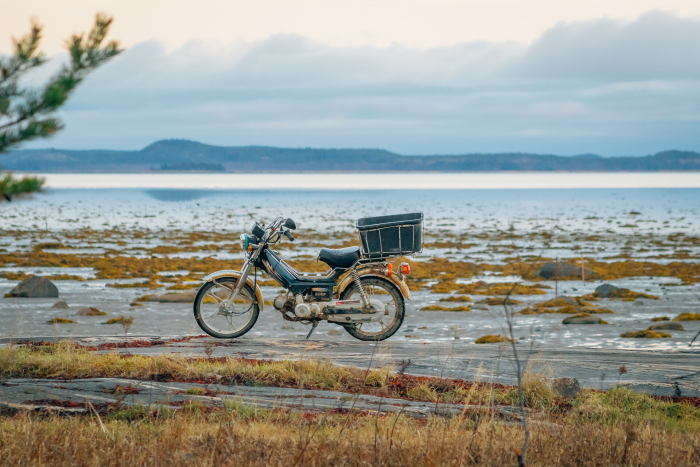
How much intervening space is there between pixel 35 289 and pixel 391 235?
37.2 feet

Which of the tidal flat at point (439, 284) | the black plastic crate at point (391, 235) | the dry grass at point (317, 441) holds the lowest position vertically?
the tidal flat at point (439, 284)

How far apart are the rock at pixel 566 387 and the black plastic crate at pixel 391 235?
268cm

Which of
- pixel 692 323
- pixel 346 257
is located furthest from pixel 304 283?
pixel 692 323

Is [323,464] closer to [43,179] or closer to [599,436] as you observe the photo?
[599,436]

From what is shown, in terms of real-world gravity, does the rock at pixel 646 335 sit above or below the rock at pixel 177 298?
above

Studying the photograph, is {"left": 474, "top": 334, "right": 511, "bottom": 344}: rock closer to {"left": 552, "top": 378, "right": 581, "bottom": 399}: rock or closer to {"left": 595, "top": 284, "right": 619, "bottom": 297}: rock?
{"left": 552, "top": 378, "right": 581, "bottom": 399}: rock

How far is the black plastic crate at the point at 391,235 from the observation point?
9.07m

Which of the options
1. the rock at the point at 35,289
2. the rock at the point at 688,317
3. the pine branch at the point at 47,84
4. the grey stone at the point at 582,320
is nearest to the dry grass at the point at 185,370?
the pine branch at the point at 47,84

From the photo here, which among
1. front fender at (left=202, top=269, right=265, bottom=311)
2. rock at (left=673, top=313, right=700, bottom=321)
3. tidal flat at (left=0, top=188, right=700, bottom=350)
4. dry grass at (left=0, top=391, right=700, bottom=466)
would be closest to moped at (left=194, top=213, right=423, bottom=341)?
front fender at (left=202, top=269, right=265, bottom=311)

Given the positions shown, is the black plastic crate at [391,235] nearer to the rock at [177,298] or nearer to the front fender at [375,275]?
the front fender at [375,275]

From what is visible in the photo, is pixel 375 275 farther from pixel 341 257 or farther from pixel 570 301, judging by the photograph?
pixel 570 301

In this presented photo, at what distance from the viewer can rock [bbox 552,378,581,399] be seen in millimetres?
6965

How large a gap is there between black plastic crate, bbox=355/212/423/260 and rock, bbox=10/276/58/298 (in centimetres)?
1084

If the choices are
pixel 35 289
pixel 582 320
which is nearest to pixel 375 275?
pixel 582 320
